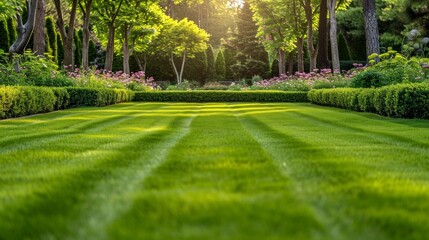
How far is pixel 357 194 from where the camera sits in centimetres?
257

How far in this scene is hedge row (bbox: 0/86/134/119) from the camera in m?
8.83

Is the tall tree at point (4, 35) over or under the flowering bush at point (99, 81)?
over

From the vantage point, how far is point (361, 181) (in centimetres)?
290

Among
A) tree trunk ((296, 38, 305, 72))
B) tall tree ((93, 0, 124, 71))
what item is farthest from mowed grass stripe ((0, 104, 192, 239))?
tree trunk ((296, 38, 305, 72))

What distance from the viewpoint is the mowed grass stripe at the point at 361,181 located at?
203cm

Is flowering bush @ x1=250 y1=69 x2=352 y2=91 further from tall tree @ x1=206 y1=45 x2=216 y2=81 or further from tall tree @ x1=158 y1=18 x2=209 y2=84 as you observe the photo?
tall tree @ x1=206 y1=45 x2=216 y2=81

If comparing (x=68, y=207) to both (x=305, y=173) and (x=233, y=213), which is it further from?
(x=305, y=173)

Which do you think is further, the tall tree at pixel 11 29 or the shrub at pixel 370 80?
the tall tree at pixel 11 29

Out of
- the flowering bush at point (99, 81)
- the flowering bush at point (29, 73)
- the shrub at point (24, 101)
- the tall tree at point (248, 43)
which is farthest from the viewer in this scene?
the tall tree at point (248, 43)

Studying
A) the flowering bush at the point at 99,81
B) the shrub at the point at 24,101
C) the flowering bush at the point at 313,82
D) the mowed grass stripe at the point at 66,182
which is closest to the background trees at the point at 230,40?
the flowering bush at the point at 313,82

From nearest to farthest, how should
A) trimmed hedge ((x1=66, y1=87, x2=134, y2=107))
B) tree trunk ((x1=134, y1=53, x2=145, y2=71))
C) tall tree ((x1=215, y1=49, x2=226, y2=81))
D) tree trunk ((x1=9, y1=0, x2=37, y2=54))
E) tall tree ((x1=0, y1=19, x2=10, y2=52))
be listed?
tree trunk ((x1=9, y1=0, x2=37, y2=54)) → trimmed hedge ((x1=66, y1=87, x2=134, y2=107)) → tall tree ((x1=0, y1=19, x2=10, y2=52)) → tree trunk ((x1=134, y1=53, x2=145, y2=71)) → tall tree ((x1=215, y1=49, x2=226, y2=81))

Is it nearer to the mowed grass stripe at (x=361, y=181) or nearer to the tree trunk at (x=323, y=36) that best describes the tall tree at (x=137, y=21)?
the tree trunk at (x=323, y=36)

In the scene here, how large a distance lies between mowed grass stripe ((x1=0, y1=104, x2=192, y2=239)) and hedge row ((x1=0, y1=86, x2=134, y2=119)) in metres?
4.59

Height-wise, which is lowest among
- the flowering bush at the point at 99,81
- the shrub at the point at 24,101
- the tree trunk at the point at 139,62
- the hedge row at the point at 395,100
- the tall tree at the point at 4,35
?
the hedge row at the point at 395,100
